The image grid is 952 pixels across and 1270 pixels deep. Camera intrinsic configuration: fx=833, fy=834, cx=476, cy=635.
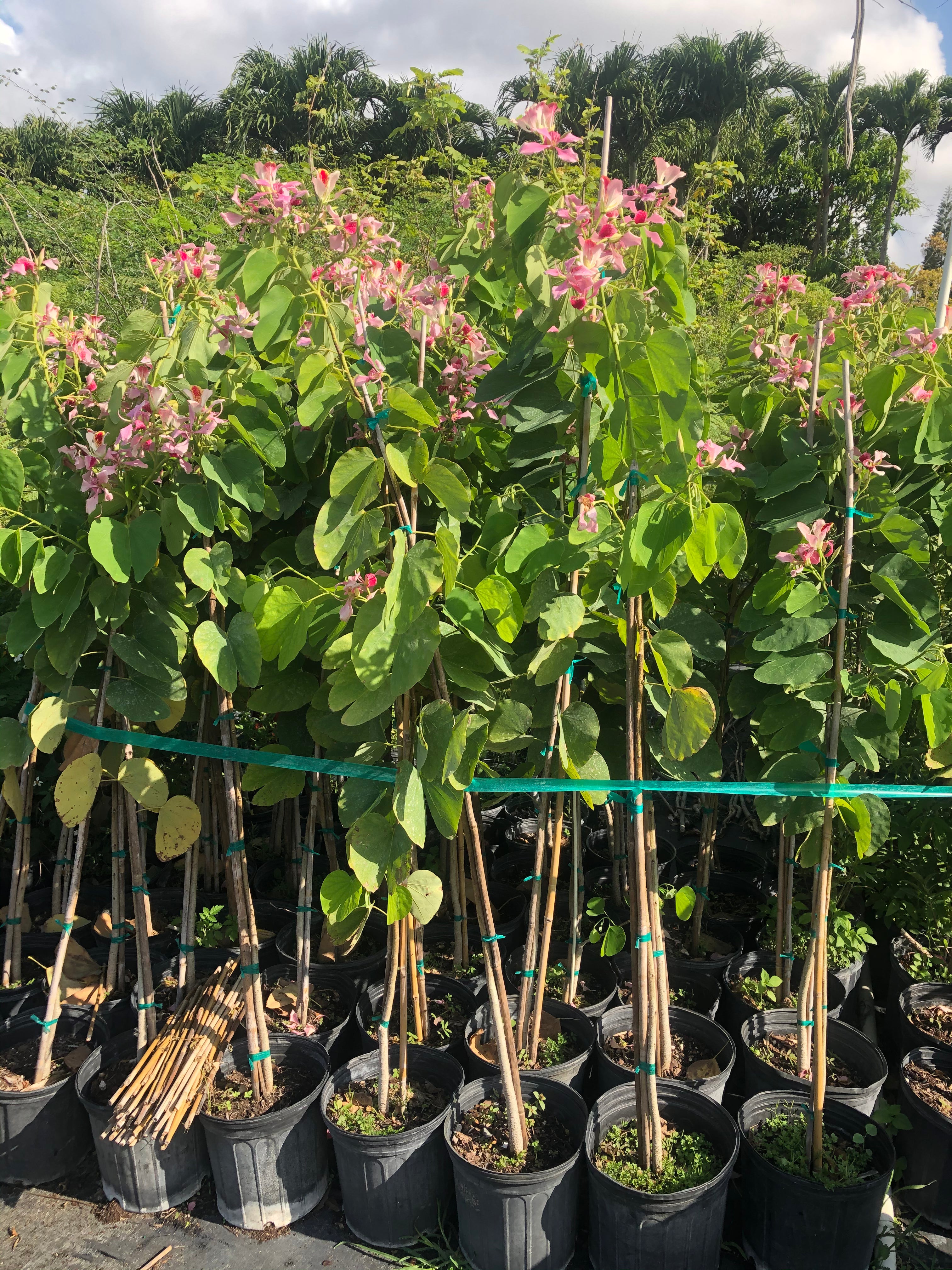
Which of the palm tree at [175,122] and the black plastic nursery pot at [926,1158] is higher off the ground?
the palm tree at [175,122]

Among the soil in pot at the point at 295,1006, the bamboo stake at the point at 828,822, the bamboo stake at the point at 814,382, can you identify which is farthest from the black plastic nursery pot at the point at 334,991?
the bamboo stake at the point at 814,382

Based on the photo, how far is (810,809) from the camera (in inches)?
77.8

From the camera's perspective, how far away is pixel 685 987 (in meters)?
2.55

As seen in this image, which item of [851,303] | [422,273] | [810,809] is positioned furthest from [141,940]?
[851,303]

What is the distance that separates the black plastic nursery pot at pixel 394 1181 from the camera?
190 centimetres

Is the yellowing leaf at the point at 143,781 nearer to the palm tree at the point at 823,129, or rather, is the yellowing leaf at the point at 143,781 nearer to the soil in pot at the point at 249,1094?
the soil in pot at the point at 249,1094

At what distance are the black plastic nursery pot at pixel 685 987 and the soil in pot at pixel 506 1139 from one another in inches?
21.0

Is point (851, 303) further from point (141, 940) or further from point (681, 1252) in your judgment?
point (141, 940)

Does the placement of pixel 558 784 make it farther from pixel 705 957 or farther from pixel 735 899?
pixel 735 899

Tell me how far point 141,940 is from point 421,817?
3.66 ft

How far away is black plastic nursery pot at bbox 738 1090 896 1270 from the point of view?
5.77 ft

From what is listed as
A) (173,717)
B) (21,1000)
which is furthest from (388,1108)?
(21,1000)

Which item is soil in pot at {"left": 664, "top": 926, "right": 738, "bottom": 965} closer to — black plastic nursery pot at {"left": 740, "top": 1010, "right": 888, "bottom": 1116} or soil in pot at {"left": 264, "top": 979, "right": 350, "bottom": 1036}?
black plastic nursery pot at {"left": 740, "top": 1010, "right": 888, "bottom": 1116}

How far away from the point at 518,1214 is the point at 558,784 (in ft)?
3.03
